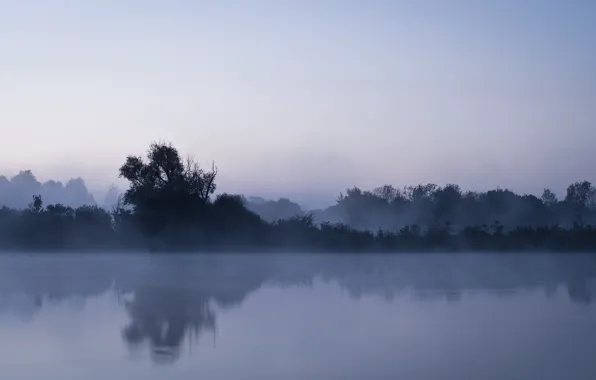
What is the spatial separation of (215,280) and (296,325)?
24.0ft

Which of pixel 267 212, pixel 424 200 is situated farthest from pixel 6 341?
pixel 267 212

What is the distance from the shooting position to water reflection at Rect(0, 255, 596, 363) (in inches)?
410

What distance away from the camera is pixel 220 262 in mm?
23891

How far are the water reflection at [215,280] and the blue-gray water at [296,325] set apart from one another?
0.04 metres

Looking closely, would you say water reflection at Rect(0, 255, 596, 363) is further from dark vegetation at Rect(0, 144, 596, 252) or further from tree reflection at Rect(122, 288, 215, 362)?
dark vegetation at Rect(0, 144, 596, 252)

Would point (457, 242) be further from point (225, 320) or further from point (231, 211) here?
point (225, 320)

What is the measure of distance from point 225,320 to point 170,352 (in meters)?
2.44

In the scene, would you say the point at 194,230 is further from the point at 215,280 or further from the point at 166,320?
the point at 166,320

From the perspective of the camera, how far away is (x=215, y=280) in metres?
16.8

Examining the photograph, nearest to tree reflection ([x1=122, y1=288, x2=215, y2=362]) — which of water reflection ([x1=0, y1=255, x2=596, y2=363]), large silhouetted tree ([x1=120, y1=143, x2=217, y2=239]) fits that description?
water reflection ([x1=0, y1=255, x2=596, y2=363])

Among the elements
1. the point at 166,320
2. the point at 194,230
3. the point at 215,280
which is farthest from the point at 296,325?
the point at 194,230

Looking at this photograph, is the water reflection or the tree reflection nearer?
the tree reflection

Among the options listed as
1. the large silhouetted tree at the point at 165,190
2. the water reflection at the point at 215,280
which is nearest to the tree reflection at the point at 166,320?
the water reflection at the point at 215,280

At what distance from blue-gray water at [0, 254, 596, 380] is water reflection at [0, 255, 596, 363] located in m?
0.04
